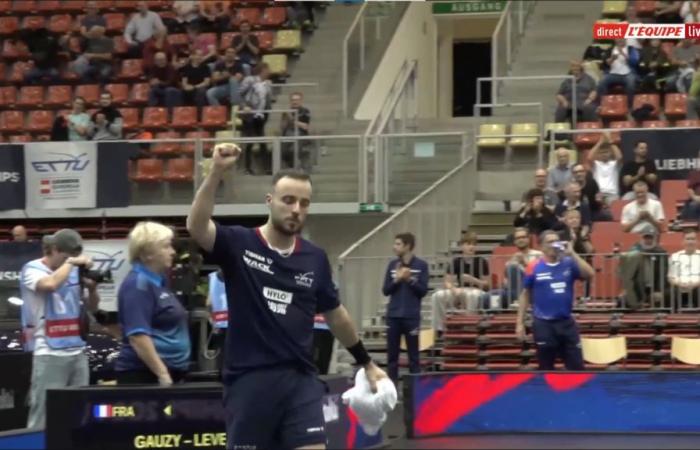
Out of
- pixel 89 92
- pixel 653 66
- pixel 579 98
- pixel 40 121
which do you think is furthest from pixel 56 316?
pixel 89 92

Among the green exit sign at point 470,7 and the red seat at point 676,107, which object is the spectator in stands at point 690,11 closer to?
the red seat at point 676,107

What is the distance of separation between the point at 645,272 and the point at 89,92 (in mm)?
11500

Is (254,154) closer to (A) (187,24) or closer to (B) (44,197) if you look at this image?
(B) (44,197)

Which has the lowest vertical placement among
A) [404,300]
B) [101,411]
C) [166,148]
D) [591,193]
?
[101,411]

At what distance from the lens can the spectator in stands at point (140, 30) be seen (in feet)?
86.9

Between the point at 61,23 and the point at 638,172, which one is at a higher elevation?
the point at 61,23

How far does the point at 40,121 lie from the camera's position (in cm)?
2555

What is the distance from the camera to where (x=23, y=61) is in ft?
89.0

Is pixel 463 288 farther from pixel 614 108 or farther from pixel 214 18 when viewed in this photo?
pixel 214 18

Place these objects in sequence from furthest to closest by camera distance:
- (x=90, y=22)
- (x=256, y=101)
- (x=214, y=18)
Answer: (x=90, y=22), (x=214, y=18), (x=256, y=101)

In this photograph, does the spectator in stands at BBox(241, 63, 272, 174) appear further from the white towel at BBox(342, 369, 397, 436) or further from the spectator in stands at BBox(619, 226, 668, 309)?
the white towel at BBox(342, 369, 397, 436)

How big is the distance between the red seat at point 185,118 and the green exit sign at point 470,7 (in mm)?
5835

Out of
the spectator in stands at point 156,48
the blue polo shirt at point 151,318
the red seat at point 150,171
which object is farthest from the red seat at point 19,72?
the blue polo shirt at point 151,318

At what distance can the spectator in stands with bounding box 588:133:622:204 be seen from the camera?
64.4 ft
